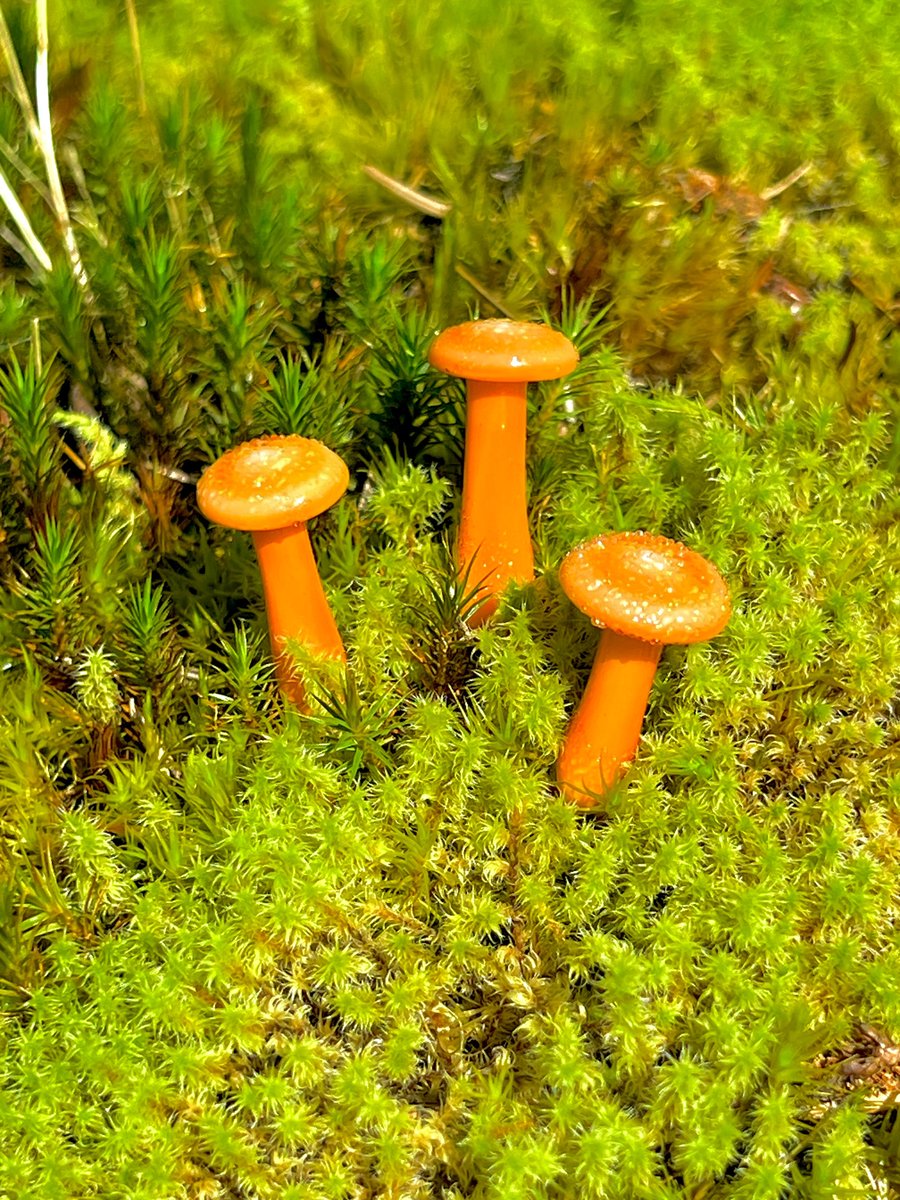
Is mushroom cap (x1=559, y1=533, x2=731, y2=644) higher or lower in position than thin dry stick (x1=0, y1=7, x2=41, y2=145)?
lower

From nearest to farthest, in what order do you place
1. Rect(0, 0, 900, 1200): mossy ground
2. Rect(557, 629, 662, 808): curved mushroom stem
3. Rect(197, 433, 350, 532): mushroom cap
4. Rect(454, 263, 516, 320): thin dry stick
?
Rect(0, 0, 900, 1200): mossy ground < Rect(197, 433, 350, 532): mushroom cap < Rect(557, 629, 662, 808): curved mushroom stem < Rect(454, 263, 516, 320): thin dry stick

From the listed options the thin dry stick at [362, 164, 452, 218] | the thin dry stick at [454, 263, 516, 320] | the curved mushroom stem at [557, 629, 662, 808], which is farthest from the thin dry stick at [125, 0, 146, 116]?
the curved mushroom stem at [557, 629, 662, 808]

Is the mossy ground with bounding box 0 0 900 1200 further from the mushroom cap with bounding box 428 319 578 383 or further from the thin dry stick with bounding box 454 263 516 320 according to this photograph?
the mushroom cap with bounding box 428 319 578 383

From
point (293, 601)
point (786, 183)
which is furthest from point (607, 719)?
point (786, 183)

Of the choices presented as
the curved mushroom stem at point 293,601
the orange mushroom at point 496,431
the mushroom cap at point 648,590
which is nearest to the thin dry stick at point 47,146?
the curved mushroom stem at point 293,601

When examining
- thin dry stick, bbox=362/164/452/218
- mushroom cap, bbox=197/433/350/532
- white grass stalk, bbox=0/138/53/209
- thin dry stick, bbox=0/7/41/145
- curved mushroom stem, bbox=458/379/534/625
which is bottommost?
curved mushroom stem, bbox=458/379/534/625

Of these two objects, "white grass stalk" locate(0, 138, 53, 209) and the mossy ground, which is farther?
"white grass stalk" locate(0, 138, 53, 209)

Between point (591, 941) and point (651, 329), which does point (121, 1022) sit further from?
point (651, 329)
